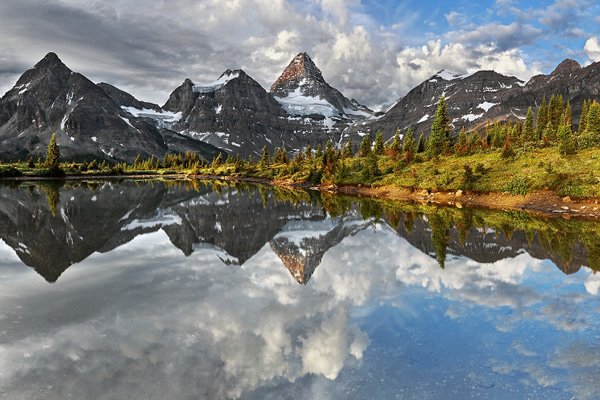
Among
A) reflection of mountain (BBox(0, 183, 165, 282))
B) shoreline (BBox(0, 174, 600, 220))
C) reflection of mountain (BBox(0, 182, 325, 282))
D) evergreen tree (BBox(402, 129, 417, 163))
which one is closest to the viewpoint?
reflection of mountain (BBox(0, 183, 165, 282))

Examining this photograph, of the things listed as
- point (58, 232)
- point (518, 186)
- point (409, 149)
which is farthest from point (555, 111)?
point (58, 232)

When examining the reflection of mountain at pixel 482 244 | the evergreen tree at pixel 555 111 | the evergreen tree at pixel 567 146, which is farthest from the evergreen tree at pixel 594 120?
the reflection of mountain at pixel 482 244

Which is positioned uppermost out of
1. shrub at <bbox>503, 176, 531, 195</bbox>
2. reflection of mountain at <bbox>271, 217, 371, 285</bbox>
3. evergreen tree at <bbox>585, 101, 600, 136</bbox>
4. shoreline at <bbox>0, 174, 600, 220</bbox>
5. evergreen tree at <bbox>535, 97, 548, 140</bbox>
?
Answer: evergreen tree at <bbox>535, 97, 548, 140</bbox>

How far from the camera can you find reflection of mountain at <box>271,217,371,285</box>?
82.1ft

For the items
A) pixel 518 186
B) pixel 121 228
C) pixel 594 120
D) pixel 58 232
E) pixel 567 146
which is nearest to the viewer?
pixel 58 232

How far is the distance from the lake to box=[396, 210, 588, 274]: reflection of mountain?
23 cm

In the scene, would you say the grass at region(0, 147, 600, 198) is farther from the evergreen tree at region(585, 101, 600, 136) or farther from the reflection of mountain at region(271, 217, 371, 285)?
the reflection of mountain at region(271, 217, 371, 285)

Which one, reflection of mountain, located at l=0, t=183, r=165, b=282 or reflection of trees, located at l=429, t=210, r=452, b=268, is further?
reflection of trees, located at l=429, t=210, r=452, b=268

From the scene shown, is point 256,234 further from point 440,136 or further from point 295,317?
point 440,136

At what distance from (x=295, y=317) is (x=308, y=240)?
61.2 feet

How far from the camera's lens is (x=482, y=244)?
3159cm

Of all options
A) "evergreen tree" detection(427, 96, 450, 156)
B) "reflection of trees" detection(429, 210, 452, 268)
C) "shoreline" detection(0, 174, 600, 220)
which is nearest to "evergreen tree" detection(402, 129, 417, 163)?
"evergreen tree" detection(427, 96, 450, 156)

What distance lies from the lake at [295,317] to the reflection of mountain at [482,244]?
23cm

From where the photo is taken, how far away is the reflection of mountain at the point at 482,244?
2692cm
